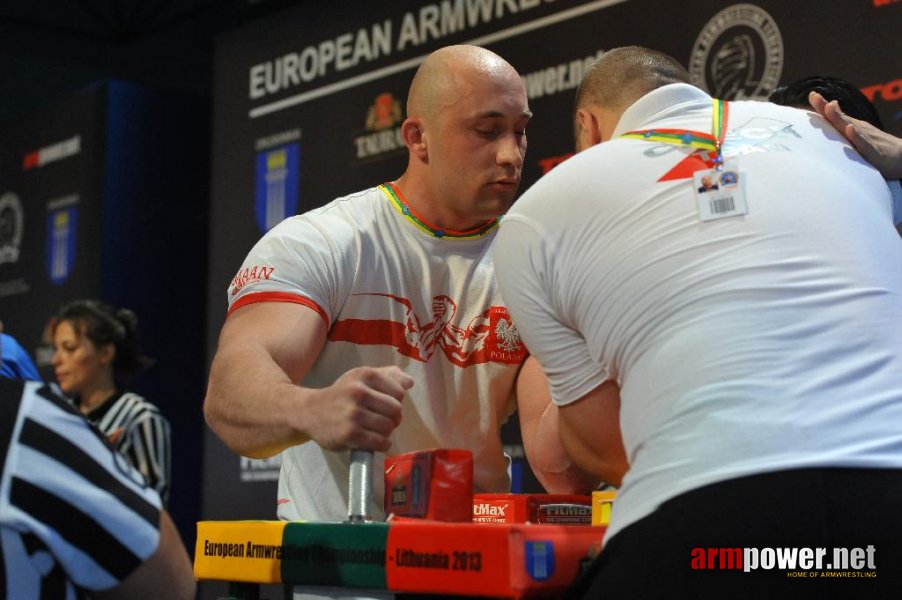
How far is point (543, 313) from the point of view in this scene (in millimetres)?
1585

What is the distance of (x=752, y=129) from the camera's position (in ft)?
5.20

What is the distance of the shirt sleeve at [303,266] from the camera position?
2.14 m

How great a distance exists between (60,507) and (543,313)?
26.5 inches

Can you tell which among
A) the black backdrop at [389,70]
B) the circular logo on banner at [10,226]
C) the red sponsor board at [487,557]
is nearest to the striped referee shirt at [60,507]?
the red sponsor board at [487,557]

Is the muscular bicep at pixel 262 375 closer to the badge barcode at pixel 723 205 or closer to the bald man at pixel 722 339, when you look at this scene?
the bald man at pixel 722 339

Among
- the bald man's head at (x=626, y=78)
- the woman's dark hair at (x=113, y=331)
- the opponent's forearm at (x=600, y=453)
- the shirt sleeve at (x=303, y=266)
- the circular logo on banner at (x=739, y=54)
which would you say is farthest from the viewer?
the woman's dark hair at (x=113, y=331)

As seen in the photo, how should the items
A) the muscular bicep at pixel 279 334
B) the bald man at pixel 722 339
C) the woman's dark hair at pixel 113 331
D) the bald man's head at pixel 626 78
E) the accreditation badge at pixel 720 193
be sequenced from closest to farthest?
the bald man at pixel 722 339 → the accreditation badge at pixel 720 193 → the bald man's head at pixel 626 78 → the muscular bicep at pixel 279 334 → the woman's dark hair at pixel 113 331

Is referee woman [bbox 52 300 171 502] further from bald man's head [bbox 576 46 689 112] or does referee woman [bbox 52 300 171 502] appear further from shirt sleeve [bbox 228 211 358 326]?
bald man's head [bbox 576 46 689 112]

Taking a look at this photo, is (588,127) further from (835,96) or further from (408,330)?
(408,330)

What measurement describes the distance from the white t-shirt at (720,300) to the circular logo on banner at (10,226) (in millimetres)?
→ 6072

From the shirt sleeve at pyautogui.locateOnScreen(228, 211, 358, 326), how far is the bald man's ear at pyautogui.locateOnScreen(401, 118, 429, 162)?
0.85 ft

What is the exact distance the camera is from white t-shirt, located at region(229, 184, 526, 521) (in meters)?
2.29

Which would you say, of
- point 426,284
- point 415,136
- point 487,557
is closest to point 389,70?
point 415,136

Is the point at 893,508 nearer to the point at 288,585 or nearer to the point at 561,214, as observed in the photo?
the point at 561,214
